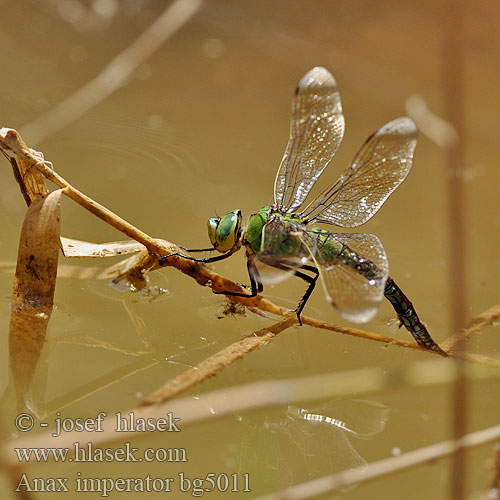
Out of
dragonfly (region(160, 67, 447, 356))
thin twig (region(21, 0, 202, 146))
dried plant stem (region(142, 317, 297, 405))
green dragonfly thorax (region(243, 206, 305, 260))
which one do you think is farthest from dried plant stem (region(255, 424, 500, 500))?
thin twig (region(21, 0, 202, 146))

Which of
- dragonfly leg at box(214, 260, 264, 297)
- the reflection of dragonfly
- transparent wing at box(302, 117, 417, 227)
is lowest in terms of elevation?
the reflection of dragonfly

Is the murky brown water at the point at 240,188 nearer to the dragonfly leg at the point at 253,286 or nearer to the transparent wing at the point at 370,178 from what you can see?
the dragonfly leg at the point at 253,286

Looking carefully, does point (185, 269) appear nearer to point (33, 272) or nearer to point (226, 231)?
point (226, 231)

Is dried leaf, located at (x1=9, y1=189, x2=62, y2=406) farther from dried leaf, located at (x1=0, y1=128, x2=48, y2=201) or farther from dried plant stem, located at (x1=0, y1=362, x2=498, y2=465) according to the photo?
dried plant stem, located at (x1=0, y1=362, x2=498, y2=465)

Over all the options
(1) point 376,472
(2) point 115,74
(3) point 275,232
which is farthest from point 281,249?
(2) point 115,74

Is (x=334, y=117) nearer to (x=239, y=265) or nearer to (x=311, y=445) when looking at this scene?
(x=239, y=265)

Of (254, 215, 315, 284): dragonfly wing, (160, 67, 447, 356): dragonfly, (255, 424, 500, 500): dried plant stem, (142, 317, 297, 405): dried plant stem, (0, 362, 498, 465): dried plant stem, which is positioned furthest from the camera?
(160, 67, 447, 356): dragonfly

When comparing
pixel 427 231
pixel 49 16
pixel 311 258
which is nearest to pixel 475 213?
pixel 427 231
